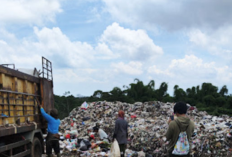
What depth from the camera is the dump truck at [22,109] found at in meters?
5.72

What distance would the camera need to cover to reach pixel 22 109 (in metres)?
6.71

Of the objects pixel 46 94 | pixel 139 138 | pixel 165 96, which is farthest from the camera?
pixel 165 96

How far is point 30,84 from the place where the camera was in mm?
7535

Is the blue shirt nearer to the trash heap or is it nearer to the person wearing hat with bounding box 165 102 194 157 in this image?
the trash heap

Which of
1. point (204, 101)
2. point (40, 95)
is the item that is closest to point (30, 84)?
point (40, 95)

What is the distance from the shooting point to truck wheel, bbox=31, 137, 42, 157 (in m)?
7.22

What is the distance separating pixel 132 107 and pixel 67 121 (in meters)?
4.02

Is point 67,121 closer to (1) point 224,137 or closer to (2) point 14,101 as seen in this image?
(1) point 224,137

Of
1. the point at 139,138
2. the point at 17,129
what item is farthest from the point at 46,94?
the point at 139,138

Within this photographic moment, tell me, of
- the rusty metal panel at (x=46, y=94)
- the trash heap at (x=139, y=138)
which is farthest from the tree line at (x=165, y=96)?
the rusty metal panel at (x=46, y=94)

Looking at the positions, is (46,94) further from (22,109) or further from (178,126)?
(178,126)

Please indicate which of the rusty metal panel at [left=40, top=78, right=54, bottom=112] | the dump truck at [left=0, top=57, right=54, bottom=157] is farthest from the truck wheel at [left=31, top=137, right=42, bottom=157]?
the rusty metal panel at [left=40, top=78, right=54, bottom=112]

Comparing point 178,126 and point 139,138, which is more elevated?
point 178,126

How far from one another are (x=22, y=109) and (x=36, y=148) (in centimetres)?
141
